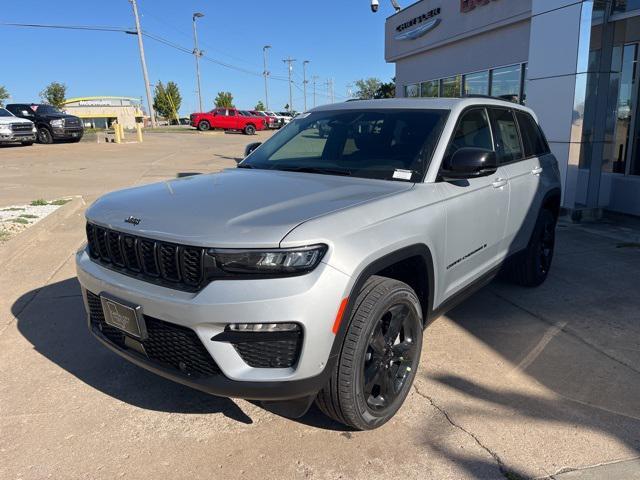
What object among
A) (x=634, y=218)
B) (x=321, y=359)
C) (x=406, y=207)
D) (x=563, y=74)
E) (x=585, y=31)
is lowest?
(x=634, y=218)

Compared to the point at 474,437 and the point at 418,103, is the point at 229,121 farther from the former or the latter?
the point at 474,437

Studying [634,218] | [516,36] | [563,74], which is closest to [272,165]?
[563,74]

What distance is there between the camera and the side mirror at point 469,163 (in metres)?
3.16

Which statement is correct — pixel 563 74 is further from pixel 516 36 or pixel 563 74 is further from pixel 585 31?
pixel 516 36

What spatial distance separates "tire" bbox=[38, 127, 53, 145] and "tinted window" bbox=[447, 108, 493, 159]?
2580cm

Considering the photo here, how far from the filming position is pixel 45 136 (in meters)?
25.4

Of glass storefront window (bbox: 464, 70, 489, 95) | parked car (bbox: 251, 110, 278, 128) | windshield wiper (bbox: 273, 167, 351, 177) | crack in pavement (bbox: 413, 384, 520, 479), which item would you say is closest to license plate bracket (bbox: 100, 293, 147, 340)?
windshield wiper (bbox: 273, 167, 351, 177)

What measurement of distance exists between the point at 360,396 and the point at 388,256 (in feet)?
2.34

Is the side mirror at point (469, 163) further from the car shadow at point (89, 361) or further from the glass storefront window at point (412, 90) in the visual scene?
the glass storefront window at point (412, 90)

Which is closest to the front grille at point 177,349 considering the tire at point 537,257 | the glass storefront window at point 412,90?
the tire at point 537,257

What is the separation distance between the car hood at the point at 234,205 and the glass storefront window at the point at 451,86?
14.1 meters

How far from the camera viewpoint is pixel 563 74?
8164 millimetres

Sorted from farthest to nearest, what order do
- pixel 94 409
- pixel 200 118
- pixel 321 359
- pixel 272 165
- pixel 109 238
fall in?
pixel 200 118 < pixel 272 165 < pixel 94 409 < pixel 109 238 < pixel 321 359

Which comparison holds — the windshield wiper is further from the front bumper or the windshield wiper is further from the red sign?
the red sign
